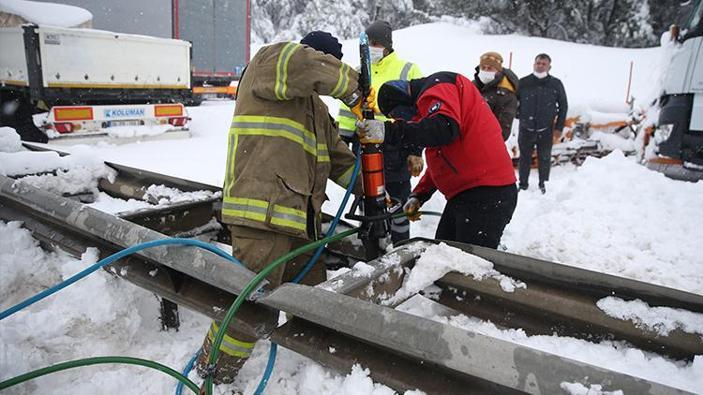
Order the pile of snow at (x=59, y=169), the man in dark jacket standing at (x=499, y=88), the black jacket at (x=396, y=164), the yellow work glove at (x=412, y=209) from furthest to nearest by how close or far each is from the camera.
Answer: the man in dark jacket standing at (x=499, y=88) < the black jacket at (x=396, y=164) < the pile of snow at (x=59, y=169) < the yellow work glove at (x=412, y=209)

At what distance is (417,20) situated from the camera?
3103cm

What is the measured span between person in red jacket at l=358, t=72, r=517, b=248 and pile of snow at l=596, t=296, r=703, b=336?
956mm

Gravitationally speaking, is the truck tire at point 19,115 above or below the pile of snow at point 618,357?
below

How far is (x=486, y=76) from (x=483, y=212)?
3.15 m

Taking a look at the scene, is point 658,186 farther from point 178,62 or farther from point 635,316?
point 178,62

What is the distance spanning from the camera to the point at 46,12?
29.5ft

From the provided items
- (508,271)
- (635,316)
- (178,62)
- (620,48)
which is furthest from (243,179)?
(620,48)

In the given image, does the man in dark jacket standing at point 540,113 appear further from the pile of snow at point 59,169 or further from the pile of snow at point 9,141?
the pile of snow at point 9,141

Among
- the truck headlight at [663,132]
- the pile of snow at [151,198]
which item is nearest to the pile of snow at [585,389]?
the pile of snow at [151,198]

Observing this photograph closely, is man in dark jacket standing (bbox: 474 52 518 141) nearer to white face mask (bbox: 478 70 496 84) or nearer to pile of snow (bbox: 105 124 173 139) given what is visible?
white face mask (bbox: 478 70 496 84)

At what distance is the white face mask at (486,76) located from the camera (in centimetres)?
556

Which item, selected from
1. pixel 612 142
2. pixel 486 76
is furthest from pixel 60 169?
pixel 612 142

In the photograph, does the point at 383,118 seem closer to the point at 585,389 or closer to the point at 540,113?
the point at 585,389

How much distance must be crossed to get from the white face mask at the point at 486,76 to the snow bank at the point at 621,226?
150cm
